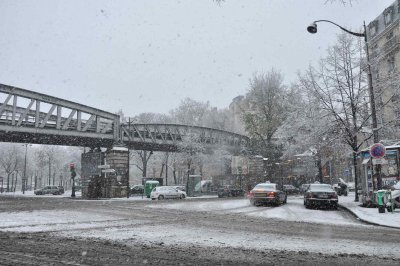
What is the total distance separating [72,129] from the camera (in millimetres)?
40375

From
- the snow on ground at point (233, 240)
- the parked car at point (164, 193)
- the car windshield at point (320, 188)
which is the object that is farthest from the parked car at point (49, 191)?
the snow on ground at point (233, 240)

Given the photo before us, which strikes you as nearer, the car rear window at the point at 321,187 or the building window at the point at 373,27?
the car rear window at the point at 321,187

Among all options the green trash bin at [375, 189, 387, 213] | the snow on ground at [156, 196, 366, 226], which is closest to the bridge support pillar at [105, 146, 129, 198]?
the snow on ground at [156, 196, 366, 226]

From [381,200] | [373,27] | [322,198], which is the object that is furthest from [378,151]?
[373,27]

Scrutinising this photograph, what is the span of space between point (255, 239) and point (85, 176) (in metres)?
37.6

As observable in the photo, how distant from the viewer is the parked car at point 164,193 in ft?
127

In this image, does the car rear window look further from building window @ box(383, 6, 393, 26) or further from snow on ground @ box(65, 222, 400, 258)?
building window @ box(383, 6, 393, 26)

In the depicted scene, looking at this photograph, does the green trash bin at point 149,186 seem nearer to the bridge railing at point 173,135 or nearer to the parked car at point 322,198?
the bridge railing at point 173,135

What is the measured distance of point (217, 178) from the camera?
69062 mm

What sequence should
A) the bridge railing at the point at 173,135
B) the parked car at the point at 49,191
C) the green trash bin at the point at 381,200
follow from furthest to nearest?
the parked car at the point at 49,191
the bridge railing at the point at 173,135
the green trash bin at the point at 381,200

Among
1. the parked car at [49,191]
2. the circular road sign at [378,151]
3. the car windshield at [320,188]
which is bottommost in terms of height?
the parked car at [49,191]

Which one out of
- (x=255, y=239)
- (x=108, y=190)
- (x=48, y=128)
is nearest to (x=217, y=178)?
(x=108, y=190)

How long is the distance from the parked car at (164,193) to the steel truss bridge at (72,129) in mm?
8650

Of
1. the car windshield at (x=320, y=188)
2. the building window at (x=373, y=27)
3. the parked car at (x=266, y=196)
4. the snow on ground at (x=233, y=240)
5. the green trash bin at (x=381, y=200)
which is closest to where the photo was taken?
the snow on ground at (x=233, y=240)
